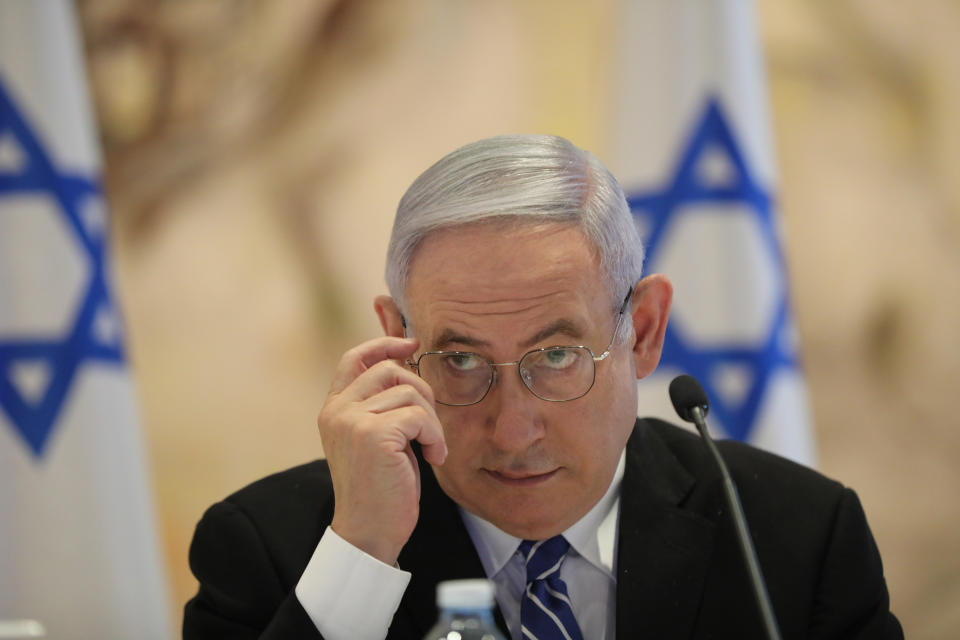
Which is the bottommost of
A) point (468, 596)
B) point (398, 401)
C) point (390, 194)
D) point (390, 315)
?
point (468, 596)

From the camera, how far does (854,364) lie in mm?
4832

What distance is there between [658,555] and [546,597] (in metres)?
0.27

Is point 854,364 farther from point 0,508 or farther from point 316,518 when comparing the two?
point 0,508

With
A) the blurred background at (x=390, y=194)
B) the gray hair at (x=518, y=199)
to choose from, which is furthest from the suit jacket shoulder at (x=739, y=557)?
the blurred background at (x=390, y=194)

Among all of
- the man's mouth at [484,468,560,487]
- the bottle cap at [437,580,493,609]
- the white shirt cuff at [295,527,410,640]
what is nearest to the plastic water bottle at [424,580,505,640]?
the bottle cap at [437,580,493,609]

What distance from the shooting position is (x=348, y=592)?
5.97 feet

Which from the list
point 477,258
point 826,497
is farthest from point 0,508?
point 826,497

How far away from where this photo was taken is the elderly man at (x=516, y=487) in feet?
6.19

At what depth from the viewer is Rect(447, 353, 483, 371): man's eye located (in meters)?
1.95

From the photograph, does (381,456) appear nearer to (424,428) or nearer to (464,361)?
(424,428)

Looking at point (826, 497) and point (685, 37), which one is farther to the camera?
point (685, 37)

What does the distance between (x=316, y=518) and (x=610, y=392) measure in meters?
0.70

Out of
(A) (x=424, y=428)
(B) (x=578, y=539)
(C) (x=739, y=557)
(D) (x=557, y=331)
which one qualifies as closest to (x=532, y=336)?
(D) (x=557, y=331)

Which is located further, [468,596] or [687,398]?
[687,398]
